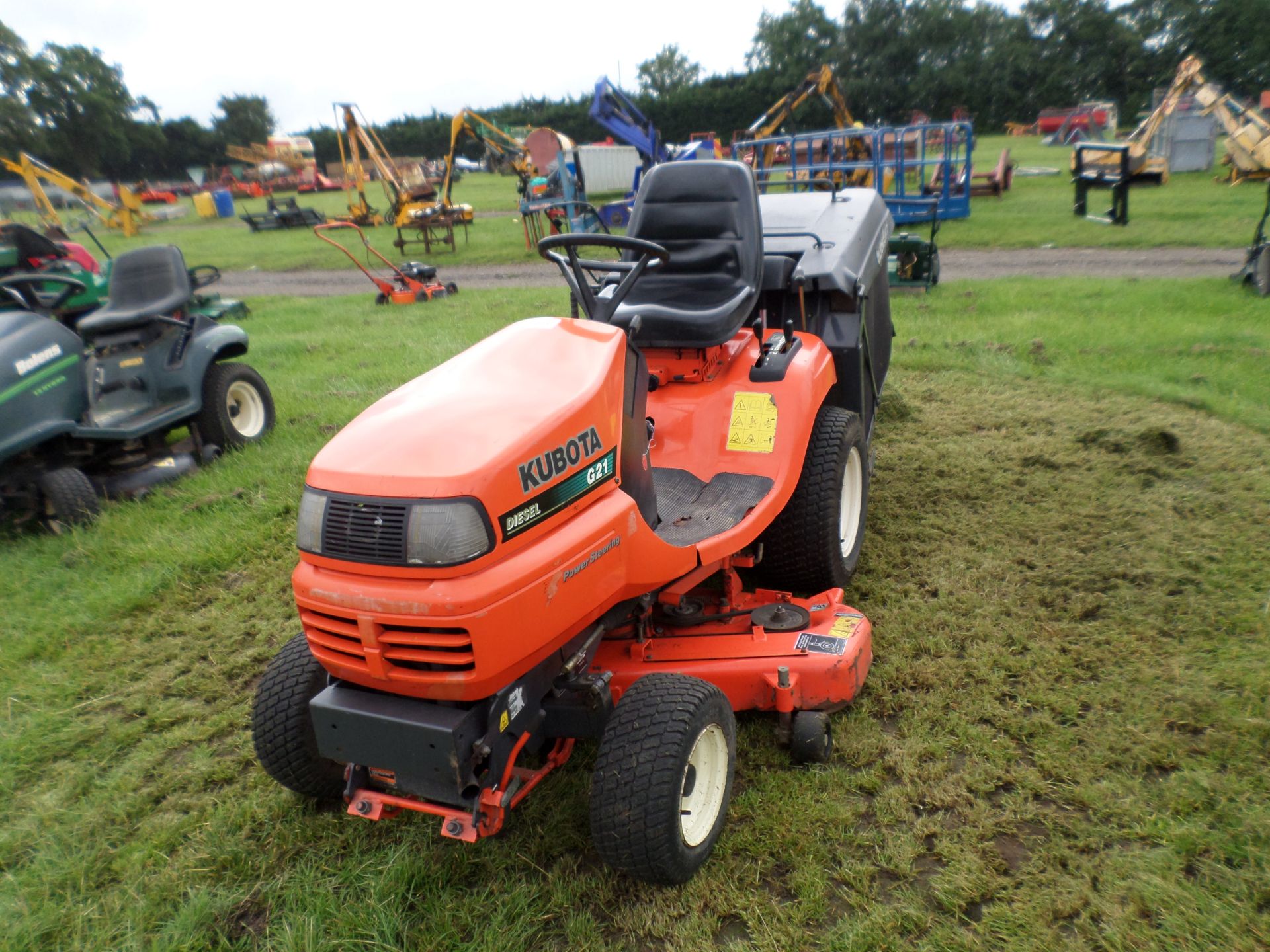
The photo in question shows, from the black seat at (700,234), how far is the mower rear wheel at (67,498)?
3.06 meters

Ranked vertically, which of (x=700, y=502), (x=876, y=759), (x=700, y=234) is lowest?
(x=876, y=759)

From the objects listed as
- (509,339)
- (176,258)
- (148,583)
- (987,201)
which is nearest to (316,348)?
(176,258)

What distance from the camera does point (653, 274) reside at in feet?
11.5

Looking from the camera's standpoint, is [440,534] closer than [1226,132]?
Yes

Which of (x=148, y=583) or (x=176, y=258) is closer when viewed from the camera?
(x=148, y=583)

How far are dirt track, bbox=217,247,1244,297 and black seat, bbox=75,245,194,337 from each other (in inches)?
228

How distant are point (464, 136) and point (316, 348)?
1573 inches

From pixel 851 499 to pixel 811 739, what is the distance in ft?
4.37

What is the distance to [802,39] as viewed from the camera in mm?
46219

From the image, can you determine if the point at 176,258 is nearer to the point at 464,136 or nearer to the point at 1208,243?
the point at 1208,243

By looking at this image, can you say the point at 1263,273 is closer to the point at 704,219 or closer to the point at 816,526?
the point at 704,219

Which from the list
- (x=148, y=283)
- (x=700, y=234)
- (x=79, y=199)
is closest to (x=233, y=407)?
(x=148, y=283)

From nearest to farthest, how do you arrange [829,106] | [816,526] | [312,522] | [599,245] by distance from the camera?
[312,522], [599,245], [816,526], [829,106]

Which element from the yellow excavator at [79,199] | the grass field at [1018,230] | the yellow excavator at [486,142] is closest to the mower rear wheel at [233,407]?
the grass field at [1018,230]
